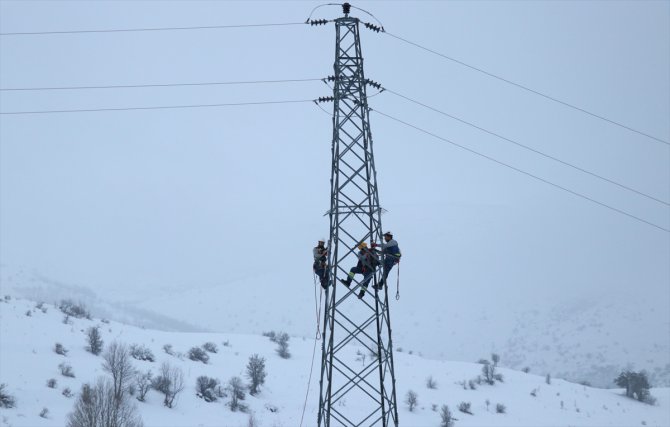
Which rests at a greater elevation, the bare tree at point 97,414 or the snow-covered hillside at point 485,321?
the snow-covered hillside at point 485,321

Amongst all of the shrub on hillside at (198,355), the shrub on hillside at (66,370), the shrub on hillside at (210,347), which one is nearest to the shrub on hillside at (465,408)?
the shrub on hillside at (198,355)

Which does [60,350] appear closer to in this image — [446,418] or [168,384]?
[168,384]

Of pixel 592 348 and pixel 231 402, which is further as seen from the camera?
pixel 592 348

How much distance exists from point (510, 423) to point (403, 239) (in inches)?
5424

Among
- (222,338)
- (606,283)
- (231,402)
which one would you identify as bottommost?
(231,402)

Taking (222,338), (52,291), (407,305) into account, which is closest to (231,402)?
(222,338)

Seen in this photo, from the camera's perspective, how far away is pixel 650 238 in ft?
555

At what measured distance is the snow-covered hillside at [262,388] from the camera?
29.6 meters

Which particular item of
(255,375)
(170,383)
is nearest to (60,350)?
(170,383)

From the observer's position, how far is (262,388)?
3719 centimetres

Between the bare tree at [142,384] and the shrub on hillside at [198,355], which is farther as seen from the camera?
the shrub on hillside at [198,355]

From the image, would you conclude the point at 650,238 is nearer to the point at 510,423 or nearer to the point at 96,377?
the point at 510,423

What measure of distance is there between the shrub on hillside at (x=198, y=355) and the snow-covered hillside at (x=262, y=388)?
87 cm

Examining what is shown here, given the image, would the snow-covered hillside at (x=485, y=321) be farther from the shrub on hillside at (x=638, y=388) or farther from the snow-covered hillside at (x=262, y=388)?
the snow-covered hillside at (x=262, y=388)
